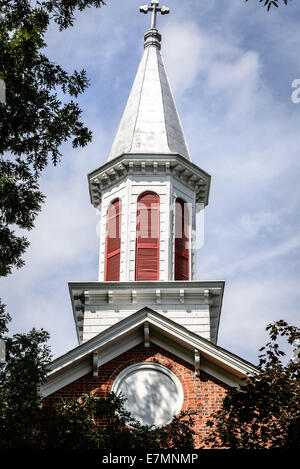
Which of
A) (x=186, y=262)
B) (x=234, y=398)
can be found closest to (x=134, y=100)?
(x=186, y=262)

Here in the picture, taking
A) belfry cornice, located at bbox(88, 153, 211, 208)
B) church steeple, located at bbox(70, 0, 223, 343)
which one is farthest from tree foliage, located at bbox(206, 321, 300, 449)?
belfry cornice, located at bbox(88, 153, 211, 208)

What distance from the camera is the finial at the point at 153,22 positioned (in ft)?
104

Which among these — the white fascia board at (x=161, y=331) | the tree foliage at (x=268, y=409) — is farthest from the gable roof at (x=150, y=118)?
the tree foliage at (x=268, y=409)

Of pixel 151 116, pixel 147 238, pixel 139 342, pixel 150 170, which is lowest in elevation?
pixel 139 342

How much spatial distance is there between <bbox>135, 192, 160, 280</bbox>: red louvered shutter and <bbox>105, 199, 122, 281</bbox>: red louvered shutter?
0.79m

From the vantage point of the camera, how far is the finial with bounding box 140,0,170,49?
3162cm

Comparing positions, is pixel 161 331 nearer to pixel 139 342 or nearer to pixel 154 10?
pixel 139 342

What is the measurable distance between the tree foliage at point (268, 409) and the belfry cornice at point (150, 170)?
1194cm

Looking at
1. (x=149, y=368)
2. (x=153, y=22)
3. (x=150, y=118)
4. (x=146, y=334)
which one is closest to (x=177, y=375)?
(x=149, y=368)

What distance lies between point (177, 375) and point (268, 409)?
5.33 meters

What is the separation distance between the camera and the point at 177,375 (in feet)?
58.4

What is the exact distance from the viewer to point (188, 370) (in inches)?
704

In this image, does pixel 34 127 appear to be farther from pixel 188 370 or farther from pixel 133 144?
pixel 133 144
